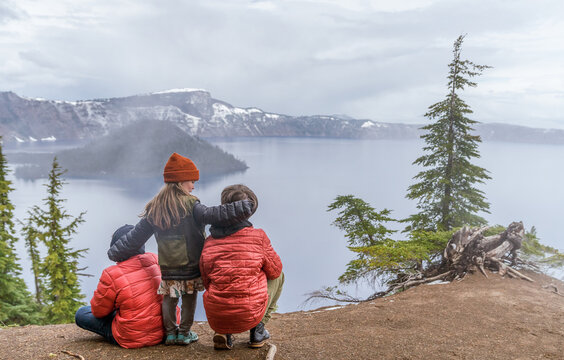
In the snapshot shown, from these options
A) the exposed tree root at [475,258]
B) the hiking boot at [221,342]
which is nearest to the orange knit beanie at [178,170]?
the hiking boot at [221,342]

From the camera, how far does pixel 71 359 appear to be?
381cm

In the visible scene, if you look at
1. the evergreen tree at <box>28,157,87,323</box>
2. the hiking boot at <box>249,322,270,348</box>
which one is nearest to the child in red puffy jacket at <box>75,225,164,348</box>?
the hiking boot at <box>249,322,270,348</box>

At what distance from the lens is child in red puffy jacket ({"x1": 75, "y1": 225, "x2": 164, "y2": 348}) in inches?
149

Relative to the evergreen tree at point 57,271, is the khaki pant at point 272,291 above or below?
above

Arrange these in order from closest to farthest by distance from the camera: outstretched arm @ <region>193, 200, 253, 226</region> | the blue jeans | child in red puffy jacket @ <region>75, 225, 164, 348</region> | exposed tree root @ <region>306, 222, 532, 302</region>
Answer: outstretched arm @ <region>193, 200, 253, 226</region>
child in red puffy jacket @ <region>75, 225, 164, 348</region>
the blue jeans
exposed tree root @ <region>306, 222, 532, 302</region>

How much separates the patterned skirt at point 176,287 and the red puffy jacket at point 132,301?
0.17 m

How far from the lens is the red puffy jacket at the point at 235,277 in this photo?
3.58 metres

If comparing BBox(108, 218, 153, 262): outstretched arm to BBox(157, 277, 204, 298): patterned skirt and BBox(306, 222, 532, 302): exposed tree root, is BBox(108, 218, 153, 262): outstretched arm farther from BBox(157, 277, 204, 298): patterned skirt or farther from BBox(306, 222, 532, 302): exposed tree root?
BBox(306, 222, 532, 302): exposed tree root

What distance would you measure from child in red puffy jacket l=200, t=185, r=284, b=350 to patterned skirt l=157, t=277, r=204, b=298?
24 centimetres

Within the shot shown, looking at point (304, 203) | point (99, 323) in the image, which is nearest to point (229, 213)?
point (99, 323)

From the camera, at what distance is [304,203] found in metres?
138

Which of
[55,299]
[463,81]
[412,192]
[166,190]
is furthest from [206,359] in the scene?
[55,299]

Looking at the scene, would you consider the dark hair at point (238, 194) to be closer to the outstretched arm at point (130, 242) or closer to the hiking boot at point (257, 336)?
the outstretched arm at point (130, 242)

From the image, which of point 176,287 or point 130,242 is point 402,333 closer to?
point 176,287
